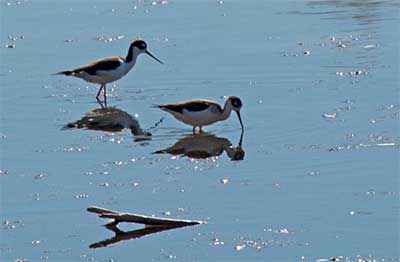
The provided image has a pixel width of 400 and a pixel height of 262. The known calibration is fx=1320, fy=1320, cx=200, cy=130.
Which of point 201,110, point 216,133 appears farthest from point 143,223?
point 216,133

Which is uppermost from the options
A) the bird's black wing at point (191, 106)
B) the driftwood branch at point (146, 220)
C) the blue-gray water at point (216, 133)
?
the driftwood branch at point (146, 220)

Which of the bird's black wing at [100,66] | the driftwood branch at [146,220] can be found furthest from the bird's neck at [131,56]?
the driftwood branch at [146,220]

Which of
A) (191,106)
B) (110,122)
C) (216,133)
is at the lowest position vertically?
(216,133)

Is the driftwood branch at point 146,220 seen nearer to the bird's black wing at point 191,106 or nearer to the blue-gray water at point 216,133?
the blue-gray water at point 216,133

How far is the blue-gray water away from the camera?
399 inches

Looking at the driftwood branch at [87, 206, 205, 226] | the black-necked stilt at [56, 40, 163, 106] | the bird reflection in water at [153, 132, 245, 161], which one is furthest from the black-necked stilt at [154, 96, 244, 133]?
the driftwood branch at [87, 206, 205, 226]

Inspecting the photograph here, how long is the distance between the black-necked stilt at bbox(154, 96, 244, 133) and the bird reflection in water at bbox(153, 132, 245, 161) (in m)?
0.17

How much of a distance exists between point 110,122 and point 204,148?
1.65 metres

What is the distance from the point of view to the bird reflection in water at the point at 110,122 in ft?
46.4

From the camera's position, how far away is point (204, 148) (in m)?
13.4

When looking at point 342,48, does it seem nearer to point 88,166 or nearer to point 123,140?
point 123,140

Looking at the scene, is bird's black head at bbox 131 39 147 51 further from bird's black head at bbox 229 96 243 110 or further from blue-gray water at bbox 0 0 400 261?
bird's black head at bbox 229 96 243 110

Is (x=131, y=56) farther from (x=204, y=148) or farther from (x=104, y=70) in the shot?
(x=204, y=148)

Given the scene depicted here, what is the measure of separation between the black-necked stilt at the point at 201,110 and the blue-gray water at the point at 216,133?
8.7 inches
